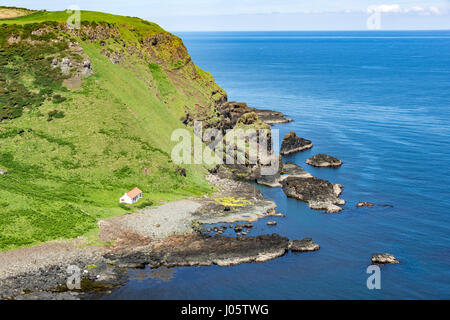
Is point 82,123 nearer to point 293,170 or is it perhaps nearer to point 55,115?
point 55,115

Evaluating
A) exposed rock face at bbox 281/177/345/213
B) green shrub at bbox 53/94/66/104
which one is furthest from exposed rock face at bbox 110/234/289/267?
green shrub at bbox 53/94/66/104

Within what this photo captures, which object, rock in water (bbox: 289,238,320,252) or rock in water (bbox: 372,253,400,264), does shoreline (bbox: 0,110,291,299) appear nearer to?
rock in water (bbox: 289,238,320,252)

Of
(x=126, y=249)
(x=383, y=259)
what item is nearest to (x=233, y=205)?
(x=126, y=249)

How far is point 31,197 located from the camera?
255 ft

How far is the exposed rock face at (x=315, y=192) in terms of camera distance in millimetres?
91438

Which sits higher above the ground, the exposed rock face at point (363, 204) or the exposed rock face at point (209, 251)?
the exposed rock face at point (363, 204)

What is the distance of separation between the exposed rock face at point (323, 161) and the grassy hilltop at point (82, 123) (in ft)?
103

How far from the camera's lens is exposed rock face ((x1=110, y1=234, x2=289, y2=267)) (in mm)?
69312

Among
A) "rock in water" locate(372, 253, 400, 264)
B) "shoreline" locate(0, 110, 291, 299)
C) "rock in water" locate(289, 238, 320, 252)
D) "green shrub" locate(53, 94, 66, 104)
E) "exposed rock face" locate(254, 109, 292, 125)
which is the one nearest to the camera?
"shoreline" locate(0, 110, 291, 299)

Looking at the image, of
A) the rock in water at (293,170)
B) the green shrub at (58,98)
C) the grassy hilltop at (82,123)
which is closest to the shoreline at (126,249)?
the grassy hilltop at (82,123)

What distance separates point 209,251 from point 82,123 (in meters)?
44.8

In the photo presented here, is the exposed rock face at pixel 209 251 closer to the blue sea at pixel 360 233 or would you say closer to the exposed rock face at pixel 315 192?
the blue sea at pixel 360 233

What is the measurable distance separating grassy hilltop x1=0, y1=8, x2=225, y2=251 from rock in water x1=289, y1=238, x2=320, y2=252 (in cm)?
2648
